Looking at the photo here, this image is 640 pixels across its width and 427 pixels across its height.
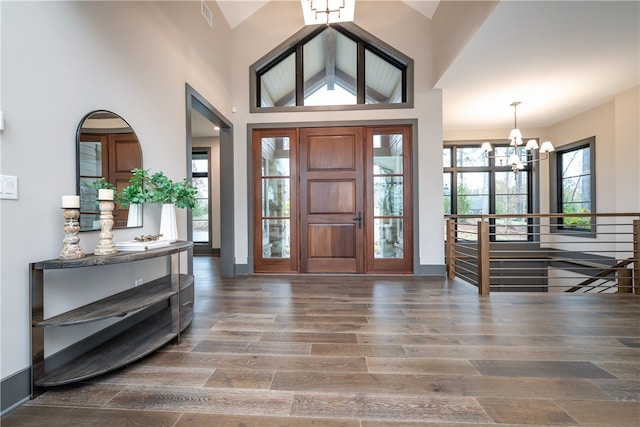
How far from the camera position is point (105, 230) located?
189cm

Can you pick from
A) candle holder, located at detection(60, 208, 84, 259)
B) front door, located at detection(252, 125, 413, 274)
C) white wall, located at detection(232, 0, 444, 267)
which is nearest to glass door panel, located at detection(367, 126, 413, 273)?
front door, located at detection(252, 125, 413, 274)

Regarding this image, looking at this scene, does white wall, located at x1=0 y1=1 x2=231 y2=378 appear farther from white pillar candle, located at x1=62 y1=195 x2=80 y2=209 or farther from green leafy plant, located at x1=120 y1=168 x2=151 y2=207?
green leafy plant, located at x1=120 y1=168 x2=151 y2=207

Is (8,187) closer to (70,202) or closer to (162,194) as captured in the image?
(70,202)

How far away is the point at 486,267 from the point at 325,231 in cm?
231

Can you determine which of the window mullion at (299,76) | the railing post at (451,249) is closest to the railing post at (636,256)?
the railing post at (451,249)

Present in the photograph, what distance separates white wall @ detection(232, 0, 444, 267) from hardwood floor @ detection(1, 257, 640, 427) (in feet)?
5.67

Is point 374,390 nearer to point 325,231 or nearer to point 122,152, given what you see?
point 122,152

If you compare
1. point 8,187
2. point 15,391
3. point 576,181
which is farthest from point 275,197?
point 576,181

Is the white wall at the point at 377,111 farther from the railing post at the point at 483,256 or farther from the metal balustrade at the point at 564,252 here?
the railing post at the point at 483,256

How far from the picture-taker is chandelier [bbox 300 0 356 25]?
10.5ft

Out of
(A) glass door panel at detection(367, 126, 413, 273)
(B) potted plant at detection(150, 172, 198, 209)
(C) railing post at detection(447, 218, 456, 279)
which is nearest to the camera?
(B) potted plant at detection(150, 172, 198, 209)

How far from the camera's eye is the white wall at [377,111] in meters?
4.45

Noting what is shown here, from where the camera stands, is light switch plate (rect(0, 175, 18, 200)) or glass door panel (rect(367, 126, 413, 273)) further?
glass door panel (rect(367, 126, 413, 273))

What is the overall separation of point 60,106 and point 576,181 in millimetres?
8020
